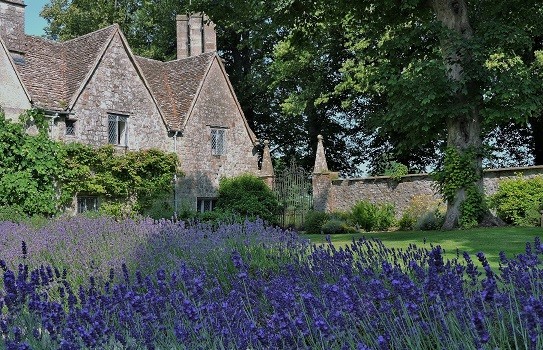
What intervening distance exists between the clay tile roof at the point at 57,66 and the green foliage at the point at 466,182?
1261cm

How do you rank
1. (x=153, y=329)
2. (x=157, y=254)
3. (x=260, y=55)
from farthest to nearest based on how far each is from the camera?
(x=260, y=55) < (x=157, y=254) < (x=153, y=329)

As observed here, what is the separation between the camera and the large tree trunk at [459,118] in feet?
51.4

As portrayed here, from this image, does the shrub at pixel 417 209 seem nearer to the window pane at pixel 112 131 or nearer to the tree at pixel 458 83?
the tree at pixel 458 83

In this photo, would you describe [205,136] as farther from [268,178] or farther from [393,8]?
[393,8]

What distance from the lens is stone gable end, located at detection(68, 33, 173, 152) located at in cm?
2109

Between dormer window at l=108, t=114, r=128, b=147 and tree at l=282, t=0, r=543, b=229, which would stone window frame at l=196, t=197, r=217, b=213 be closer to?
dormer window at l=108, t=114, r=128, b=147

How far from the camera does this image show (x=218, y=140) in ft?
85.1

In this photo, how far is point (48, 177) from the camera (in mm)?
19156

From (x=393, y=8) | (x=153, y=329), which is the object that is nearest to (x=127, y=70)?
(x=393, y=8)

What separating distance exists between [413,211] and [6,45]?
48.7 feet

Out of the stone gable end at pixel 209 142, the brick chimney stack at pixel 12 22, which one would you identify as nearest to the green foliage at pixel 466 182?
the stone gable end at pixel 209 142

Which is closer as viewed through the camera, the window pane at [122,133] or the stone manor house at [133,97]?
the stone manor house at [133,97]

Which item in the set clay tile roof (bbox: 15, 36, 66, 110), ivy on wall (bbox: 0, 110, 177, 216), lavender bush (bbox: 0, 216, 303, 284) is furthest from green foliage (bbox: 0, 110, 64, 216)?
lavender bush (bbox: 0, 216, 303, 284)

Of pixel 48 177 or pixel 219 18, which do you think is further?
pixel 48 177
